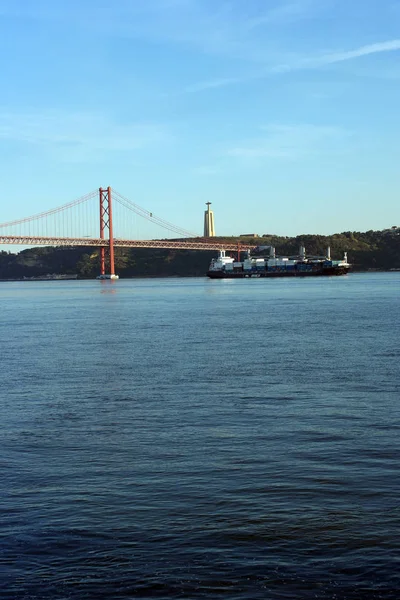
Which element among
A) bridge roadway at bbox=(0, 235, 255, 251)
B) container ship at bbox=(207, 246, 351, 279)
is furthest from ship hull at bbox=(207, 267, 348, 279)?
bridge roadway at bbox=(0, 235, 255, 251)

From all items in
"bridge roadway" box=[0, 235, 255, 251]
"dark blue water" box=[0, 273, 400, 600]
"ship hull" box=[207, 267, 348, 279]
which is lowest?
"dark blue water" box=[0, 273, 400, 600]

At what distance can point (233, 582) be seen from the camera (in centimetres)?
689

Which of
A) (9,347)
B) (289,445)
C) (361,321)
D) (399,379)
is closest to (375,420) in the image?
(289,445)

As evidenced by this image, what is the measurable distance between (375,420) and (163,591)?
24.0ft

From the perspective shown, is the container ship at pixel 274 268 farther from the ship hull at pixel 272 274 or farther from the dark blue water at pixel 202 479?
the dark blue water at pixel 202 479

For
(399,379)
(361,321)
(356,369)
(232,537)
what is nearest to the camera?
(232,537)

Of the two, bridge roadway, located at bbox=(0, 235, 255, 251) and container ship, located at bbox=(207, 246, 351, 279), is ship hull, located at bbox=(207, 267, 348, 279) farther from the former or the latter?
bridge roadway, located at bbox=(0, 235, 255, 251)

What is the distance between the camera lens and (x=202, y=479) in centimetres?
995

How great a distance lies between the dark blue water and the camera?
7066 millimetres

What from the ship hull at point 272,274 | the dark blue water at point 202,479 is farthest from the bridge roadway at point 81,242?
the dark blue water at point 202,479

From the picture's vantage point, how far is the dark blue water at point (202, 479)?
7066 mm

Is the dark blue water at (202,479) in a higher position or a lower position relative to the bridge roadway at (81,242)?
lower

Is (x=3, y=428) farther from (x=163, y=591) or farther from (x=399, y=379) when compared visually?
(x=399, y=379)

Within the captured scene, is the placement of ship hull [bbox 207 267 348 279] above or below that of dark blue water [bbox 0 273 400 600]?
above
